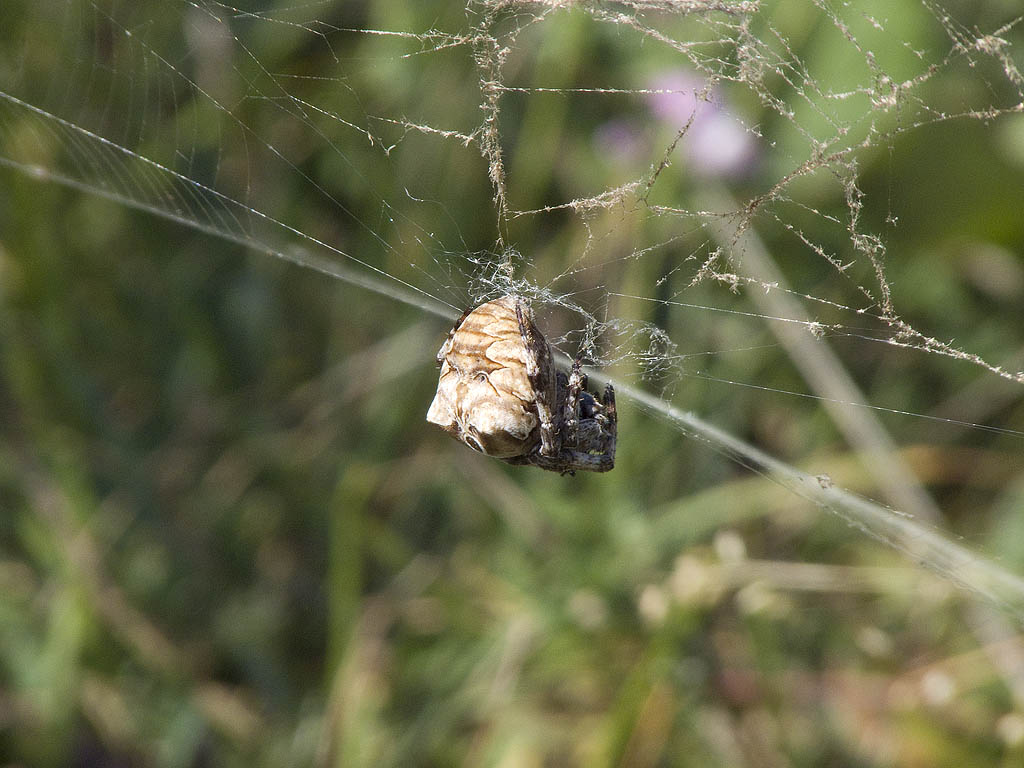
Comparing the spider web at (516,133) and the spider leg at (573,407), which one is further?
the spider web at (516,133)

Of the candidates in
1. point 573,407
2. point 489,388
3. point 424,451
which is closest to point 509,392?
point 489,388

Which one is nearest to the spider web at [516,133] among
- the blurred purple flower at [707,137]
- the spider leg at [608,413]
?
the blurred purple flower at [707,137]

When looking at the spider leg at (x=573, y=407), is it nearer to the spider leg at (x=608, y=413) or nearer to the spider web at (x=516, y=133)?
the spider leg at (x=608, y=413)

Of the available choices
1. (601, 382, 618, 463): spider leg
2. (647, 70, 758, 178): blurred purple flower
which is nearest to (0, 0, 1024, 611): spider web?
(647, 70, 758, 178): blurred purple flower

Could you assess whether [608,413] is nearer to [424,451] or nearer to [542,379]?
[542,379]

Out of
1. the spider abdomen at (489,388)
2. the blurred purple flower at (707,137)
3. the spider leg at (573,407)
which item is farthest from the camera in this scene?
the blurred purple flower at (707,137)

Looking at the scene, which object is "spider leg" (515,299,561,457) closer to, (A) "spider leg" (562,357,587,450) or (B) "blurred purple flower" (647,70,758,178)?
(A) "spider leg" (562,357,587,450)
